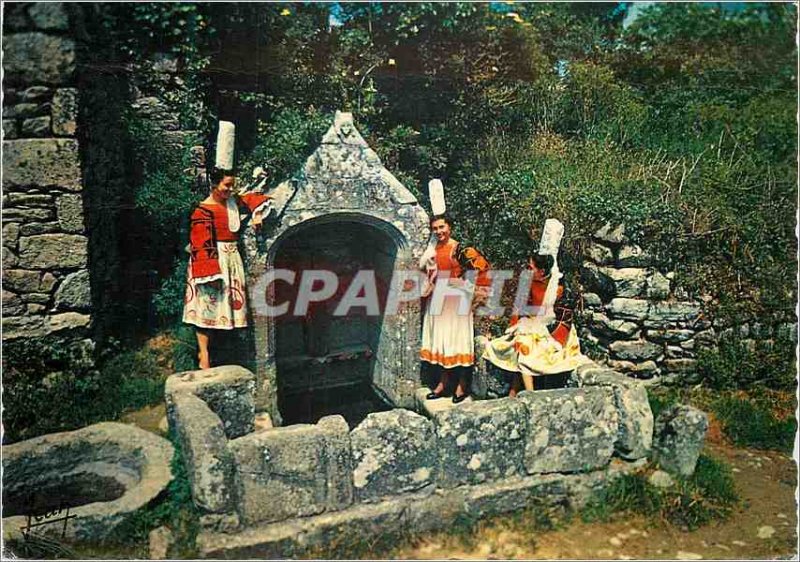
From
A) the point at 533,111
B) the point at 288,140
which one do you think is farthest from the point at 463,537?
the point at 533,111

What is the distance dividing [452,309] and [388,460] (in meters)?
1.88

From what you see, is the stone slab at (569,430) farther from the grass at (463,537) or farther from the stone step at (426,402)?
the stone step at (426,402)

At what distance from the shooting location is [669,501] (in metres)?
4.35

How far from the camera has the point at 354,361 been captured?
6668 mm

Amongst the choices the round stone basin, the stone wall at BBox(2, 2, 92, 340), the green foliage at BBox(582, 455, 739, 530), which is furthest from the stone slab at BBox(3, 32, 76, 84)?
the green foliage at BBox(582, 455, 739, 530)

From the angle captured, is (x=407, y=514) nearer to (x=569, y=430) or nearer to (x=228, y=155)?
(x=569, y=430)

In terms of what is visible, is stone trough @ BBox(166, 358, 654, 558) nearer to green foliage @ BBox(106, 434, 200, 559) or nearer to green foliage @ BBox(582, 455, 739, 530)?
green foliage @ BBox(582, 455, 739, 530)

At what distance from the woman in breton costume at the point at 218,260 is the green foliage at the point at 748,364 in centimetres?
497

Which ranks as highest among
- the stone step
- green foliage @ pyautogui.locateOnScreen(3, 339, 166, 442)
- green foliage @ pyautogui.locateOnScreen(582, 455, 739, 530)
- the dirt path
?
green foliage @ pyautogui.locateOnScreen(3, 339, 166, 442)

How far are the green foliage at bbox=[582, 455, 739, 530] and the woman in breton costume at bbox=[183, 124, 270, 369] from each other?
3221 mm

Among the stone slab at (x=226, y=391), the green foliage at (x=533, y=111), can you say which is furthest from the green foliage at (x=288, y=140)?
the stone slab at (x=226, y=391)

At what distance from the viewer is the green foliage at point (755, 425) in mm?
5570

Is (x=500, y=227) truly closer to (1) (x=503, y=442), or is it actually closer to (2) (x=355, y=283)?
(2) (x=355, y=283)

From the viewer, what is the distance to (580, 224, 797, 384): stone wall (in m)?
6.51
